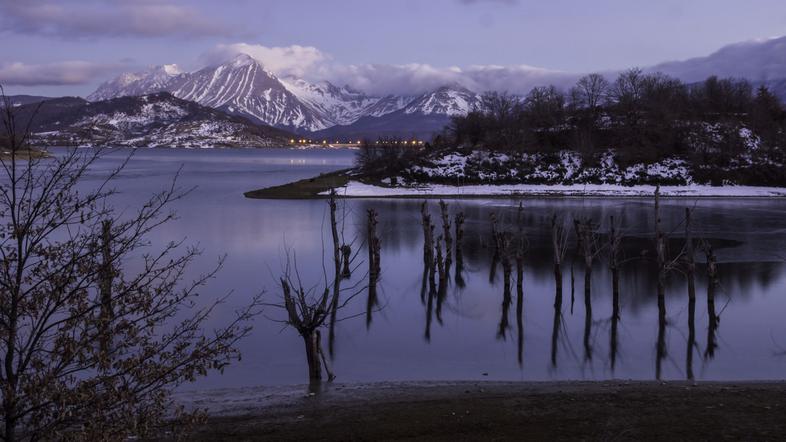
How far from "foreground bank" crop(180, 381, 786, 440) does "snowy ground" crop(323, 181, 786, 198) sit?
2081 inches

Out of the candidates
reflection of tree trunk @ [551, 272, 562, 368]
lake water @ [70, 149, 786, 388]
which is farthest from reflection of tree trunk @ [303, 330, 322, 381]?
reflection of tree trunk @ [551, 272, 562, 368]

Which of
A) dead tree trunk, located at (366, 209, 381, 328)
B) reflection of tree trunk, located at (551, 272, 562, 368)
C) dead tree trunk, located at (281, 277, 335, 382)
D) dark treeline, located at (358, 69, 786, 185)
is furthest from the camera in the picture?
dark treeline, located at (358, 69, 786, 185)

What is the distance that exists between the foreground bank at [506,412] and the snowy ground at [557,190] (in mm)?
52858

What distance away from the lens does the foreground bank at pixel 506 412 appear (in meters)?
11.3

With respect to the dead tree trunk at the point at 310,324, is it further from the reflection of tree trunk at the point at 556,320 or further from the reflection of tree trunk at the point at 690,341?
the reflection of tree trunk at the point at 690,341

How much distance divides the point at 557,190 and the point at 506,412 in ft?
199

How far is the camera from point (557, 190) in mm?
71062

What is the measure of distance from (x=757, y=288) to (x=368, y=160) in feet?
215

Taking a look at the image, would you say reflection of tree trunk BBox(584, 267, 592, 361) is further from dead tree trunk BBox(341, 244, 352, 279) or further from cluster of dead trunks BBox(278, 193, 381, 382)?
dead tree trunk BBox(341, 244, 352, 279)

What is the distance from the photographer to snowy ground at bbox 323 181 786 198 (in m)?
68.9

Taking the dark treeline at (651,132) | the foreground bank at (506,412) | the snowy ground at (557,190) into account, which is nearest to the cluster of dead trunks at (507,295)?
the foreground bank at (506,412)

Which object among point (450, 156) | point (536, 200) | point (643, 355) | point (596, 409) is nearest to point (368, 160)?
point (450, 156)

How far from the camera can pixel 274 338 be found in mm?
20406

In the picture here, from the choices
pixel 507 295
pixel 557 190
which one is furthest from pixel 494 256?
pixel 557 190
